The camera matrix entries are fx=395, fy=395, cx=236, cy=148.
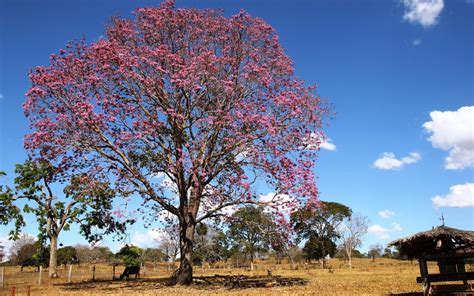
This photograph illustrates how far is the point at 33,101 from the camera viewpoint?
21.1 m

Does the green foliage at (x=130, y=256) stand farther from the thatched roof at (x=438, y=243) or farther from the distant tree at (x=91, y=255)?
the distant tree at (x=91, y=255)

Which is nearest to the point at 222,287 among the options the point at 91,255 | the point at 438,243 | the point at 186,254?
the point at 186,254

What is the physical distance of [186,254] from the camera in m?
23.2

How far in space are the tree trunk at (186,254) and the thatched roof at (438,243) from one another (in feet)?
38.0

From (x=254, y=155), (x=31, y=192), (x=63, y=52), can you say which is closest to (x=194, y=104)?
(x=254, y=155)

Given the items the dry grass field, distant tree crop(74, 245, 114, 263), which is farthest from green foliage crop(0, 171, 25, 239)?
distant tree crop(74, 245, 114, 263)

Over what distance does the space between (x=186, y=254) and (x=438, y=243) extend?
13.7m

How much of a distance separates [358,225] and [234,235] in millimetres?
22790

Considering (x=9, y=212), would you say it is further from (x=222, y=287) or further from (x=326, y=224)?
(x=326, y=224)

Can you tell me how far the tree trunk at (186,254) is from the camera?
22984 millimetres

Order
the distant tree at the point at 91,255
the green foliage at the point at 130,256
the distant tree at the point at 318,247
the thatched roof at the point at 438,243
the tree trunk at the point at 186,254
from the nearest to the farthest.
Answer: the thatched roof at the point at 438,243 < the tree trunk at the point at 186,254 < the green foliage at the point at 130,256 < the distant tree at the point at 318,247 < the distant tree at the point at 91,255

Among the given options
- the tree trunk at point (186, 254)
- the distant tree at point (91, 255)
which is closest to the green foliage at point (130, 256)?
the tree trunk at point (186, 254)

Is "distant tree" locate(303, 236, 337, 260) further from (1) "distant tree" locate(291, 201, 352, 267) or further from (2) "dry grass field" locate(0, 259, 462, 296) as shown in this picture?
(2) "dry grass field" locate(0, 259, 462, 296)

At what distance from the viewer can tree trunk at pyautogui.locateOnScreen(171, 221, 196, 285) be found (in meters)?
23.0
